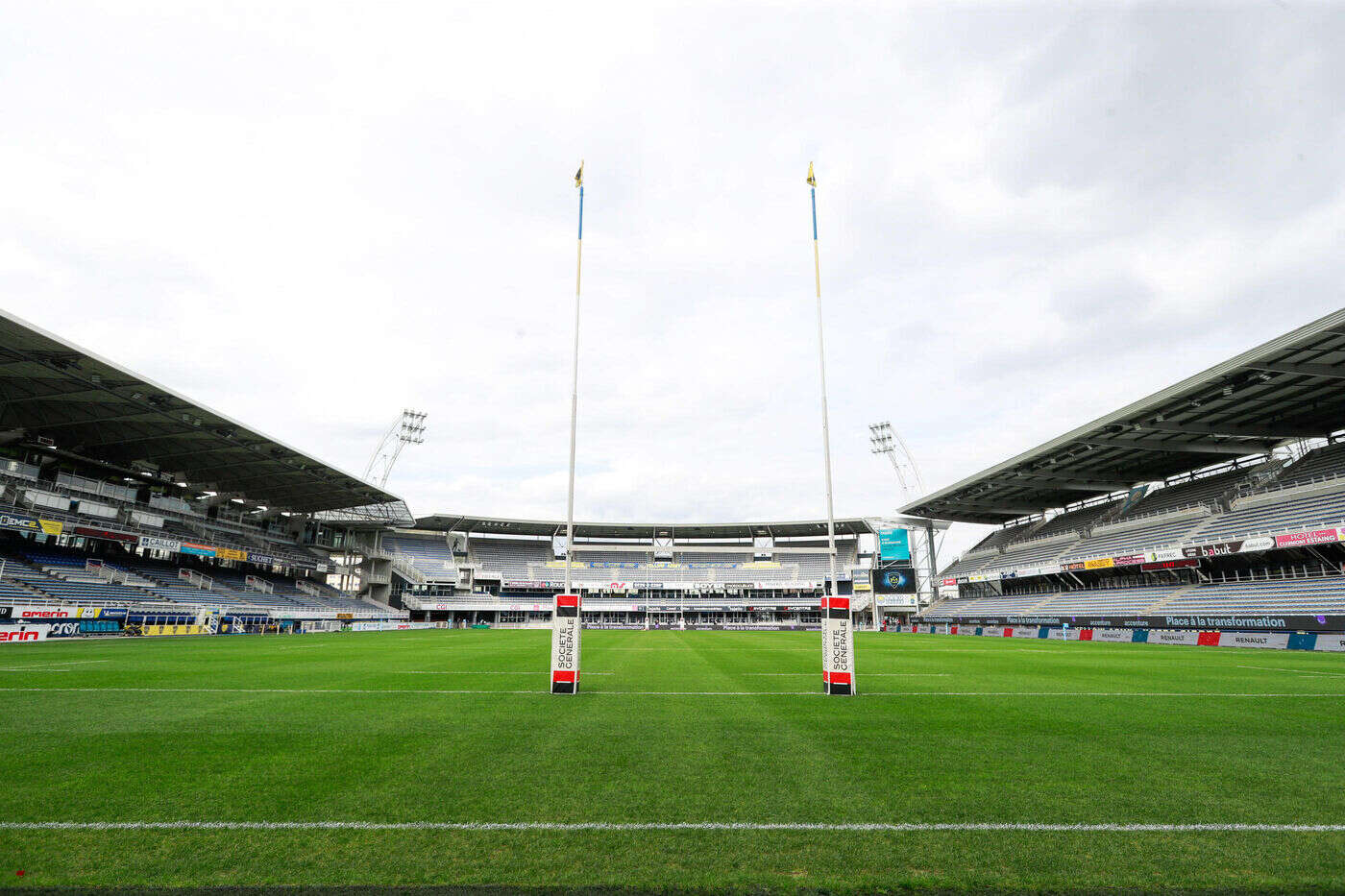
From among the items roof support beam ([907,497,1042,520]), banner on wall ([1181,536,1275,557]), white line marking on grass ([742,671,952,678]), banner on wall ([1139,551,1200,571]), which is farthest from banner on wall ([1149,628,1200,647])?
roof support beam ([907,497,1042,520])

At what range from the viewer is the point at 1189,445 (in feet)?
129

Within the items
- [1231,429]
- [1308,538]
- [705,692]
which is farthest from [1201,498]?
[705,692]

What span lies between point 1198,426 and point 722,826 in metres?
43.0

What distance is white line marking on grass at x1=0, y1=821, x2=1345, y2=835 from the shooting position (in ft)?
16.0

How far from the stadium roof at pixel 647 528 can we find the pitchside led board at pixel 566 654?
6422 cm

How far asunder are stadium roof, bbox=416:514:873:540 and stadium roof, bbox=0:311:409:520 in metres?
18.3

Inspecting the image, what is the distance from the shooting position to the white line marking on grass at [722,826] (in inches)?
192

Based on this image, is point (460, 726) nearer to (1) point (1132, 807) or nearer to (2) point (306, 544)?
(1) point (1132, 807)

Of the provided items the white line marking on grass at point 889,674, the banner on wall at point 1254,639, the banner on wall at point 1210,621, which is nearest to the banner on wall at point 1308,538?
the banner on wall at point 1210,621

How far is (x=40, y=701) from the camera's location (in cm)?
1072

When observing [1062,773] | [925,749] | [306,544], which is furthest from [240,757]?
[306,544]

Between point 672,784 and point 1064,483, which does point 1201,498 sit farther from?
point 672,784

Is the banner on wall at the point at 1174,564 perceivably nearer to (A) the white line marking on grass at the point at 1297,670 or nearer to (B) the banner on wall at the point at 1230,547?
(B) the banner on wall at the point at 1230,547

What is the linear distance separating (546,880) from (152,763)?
540 cm
